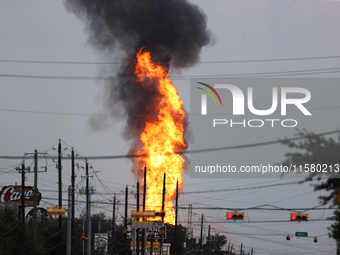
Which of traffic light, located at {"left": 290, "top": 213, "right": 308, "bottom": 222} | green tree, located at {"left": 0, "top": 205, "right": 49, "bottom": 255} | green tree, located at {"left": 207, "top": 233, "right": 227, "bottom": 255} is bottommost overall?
green tree, located at {"left": 207, "top": 233, "right": 227, "bottom": 255}

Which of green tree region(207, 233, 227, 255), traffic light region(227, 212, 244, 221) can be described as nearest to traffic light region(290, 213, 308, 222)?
traffic light region(227, 212, 244, 221)

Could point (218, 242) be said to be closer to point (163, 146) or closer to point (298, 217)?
point (163, 146)

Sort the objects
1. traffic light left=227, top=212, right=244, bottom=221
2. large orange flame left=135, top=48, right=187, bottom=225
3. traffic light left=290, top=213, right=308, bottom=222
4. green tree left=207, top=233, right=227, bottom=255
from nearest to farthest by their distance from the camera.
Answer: traffic light left=227, top=212, right=244, bottom=221, traffic light left=290, top=213, right=308, bottom=222, large orange flame left=135, top=48, right=187, bottom=225, green tree left=207, top=233, right=227, bottom=255

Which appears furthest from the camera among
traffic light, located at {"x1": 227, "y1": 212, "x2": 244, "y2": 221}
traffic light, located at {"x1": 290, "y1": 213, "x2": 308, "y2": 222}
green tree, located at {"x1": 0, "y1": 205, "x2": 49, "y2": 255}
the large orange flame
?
the large orange flame

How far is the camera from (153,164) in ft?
237

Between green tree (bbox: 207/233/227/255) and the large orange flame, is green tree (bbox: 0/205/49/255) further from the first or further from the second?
green tree (bbox: 207/233/227/255)

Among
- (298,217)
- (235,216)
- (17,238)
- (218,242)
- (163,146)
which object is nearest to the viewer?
(235,216)

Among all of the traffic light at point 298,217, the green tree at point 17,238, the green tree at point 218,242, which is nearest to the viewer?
the traffic light at point 298,217

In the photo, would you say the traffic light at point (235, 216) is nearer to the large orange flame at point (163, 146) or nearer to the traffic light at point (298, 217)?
the traffic light at point (298, 217)

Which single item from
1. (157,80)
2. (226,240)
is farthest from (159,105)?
(226,240)

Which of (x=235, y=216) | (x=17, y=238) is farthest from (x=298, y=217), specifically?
(x=17, y=238)

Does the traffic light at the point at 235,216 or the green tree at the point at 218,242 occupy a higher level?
the traffic light at the point at 235,216

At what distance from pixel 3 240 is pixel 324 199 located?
112 feet

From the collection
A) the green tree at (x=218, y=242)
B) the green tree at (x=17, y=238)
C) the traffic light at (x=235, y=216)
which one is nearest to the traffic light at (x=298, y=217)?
the traffic light at (x=235, y=216)
